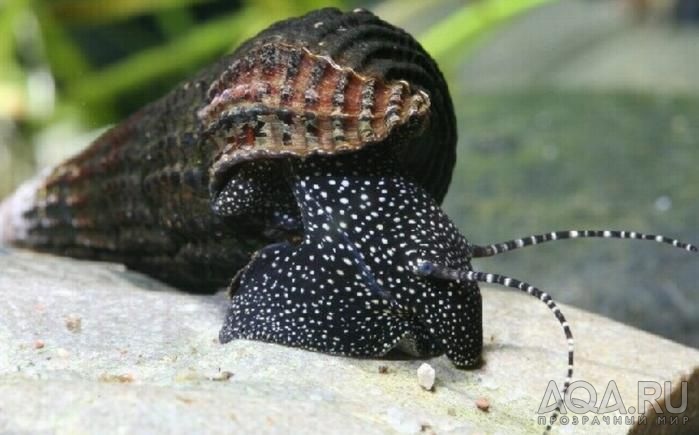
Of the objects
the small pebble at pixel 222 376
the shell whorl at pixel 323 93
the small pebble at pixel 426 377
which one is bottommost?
the small pebble at pixel 426 377

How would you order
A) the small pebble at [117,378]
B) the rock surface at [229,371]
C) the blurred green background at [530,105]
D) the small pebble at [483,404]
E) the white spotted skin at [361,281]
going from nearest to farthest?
the rock surface at [229,371] → the small pebble at [117,378] → the small pebble at [483,404] → the white spotted skin at [361,281] → the blurred green background at [530,105]

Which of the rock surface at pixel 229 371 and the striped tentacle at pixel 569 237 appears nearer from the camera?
the rock surface at pixel 229 371

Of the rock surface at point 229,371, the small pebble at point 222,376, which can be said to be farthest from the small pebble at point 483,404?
the small pebble at point 222,376

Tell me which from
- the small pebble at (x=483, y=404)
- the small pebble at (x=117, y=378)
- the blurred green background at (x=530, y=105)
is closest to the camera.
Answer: the small pebble at (x=117, y=378)

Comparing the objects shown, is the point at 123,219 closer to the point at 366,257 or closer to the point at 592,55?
the point at 366,257

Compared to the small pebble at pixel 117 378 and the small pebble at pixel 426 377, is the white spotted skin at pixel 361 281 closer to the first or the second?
the small pebble at pixel 426 377

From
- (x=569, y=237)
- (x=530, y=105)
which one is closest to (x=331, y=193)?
(x=569, y=237)

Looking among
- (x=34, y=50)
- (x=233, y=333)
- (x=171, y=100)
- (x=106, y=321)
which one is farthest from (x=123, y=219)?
(x=34, y=50)
